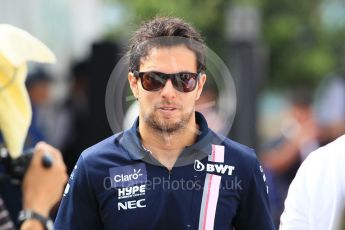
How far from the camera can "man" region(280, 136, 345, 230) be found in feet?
15.2

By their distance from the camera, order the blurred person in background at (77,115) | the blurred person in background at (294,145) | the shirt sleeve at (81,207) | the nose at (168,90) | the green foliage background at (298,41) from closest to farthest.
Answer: the nose at (168,90)
the shirt sleeve at (81,207)
the blurred person in background at (294,145)
the blurred person in background at (77,115)
the green foliage background at (298,41)

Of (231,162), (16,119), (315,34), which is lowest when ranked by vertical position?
(315,34)

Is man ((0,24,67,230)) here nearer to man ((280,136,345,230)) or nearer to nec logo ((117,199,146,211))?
nec logo ((117,199,146,211))

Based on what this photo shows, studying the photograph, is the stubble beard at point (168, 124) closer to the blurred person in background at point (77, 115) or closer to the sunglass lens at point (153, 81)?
the sunglass lens at point (153, 81)

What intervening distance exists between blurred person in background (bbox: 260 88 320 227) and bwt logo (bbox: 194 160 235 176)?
4.17 metres

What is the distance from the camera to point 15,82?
3.97m

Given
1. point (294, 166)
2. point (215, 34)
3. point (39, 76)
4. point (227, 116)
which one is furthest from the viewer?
point (215, 34)

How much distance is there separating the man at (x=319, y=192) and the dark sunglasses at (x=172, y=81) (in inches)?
24.2

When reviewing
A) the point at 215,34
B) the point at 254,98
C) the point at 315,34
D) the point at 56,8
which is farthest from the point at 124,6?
the point at 254,98

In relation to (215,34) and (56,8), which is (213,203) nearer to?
(56,8)

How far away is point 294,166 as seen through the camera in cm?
1019

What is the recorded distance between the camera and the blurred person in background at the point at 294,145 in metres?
9.91

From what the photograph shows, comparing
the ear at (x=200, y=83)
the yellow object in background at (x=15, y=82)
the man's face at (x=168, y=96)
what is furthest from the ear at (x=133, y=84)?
the yellow object in background at (x=15, y=82)

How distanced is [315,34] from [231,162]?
116ft
